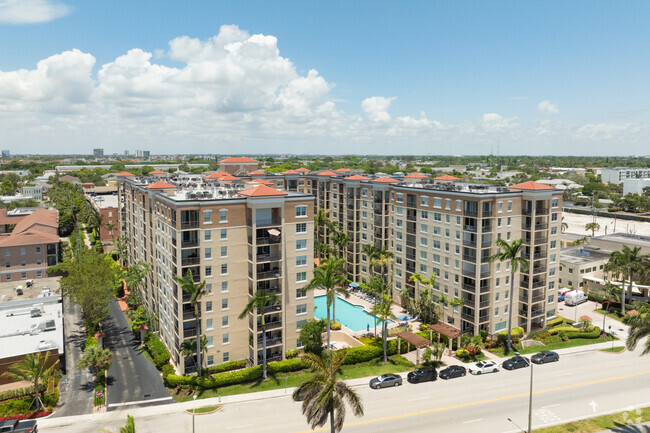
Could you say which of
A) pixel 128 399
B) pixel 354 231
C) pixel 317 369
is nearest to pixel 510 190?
pixel 354 231

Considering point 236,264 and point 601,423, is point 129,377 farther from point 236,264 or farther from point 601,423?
point 601,423

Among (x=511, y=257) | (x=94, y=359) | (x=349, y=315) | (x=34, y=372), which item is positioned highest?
(x=511, y=257)

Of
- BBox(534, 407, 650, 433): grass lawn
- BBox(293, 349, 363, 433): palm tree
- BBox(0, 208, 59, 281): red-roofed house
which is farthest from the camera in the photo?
BBox(0, 208, 59, 281): red-roofed house

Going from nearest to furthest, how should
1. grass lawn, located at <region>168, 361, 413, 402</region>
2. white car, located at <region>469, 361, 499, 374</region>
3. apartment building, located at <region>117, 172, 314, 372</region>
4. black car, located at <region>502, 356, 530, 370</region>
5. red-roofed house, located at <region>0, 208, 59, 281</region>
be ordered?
grass lawn, located at <region>168, 361, 413, 402</region>, apartment building, located at <region>117, 172, 314, 372</region>, white car, located at <region>469, 361, 499, 374</region>, black car, located at <region>502, 356, 530, 370</region>, red-roofed house, located at <region>0, 208, 59, 281</region>

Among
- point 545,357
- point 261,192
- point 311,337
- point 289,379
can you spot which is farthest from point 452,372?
point 261,192

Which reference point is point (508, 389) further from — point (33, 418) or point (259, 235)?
point (33, 418)

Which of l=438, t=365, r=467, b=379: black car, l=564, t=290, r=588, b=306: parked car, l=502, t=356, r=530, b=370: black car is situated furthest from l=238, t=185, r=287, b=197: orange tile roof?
l=564, t=290, r=588, b=306: parked car

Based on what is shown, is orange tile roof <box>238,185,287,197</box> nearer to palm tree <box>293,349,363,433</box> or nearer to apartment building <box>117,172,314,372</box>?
apartment building <box>117,172,314,372</box>
